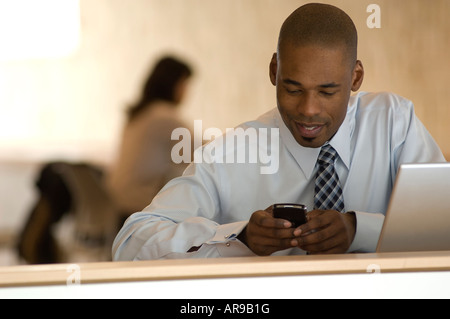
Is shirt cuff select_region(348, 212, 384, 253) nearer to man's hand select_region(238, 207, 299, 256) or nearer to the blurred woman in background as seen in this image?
man's hand select_region(238, 207, 299, 256)

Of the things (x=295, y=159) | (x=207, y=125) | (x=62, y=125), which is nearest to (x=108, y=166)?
(x=62, y=125)

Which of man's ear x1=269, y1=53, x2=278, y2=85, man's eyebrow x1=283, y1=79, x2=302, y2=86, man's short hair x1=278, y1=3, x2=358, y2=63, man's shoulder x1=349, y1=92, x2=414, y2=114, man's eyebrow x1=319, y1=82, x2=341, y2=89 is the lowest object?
man's shoulder x1=349, y1=92, x2=414, y2=114

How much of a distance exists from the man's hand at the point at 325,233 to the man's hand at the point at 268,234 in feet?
0.06

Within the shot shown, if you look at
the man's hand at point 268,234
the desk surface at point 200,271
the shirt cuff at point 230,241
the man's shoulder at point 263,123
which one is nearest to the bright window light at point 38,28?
the man's shoulder at point 263,123

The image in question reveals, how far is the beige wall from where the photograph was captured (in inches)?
198

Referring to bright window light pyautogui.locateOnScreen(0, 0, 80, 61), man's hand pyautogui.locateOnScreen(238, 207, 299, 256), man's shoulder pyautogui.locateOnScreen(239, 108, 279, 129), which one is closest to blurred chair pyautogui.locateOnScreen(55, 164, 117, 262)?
bright window light pyautogui.locateOnScreen(0, 0, 80, 61)

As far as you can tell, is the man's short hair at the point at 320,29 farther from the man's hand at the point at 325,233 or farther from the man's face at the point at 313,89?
the man's hand at the point at 325,233

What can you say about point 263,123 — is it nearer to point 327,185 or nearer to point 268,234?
point 327,185

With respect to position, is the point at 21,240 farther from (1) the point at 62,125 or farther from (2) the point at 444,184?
(2) the point at 444,184

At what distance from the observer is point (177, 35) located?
5043mm

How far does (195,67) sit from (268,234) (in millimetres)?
3975

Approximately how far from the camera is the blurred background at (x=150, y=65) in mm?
5035

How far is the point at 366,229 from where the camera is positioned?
4.08 feet
